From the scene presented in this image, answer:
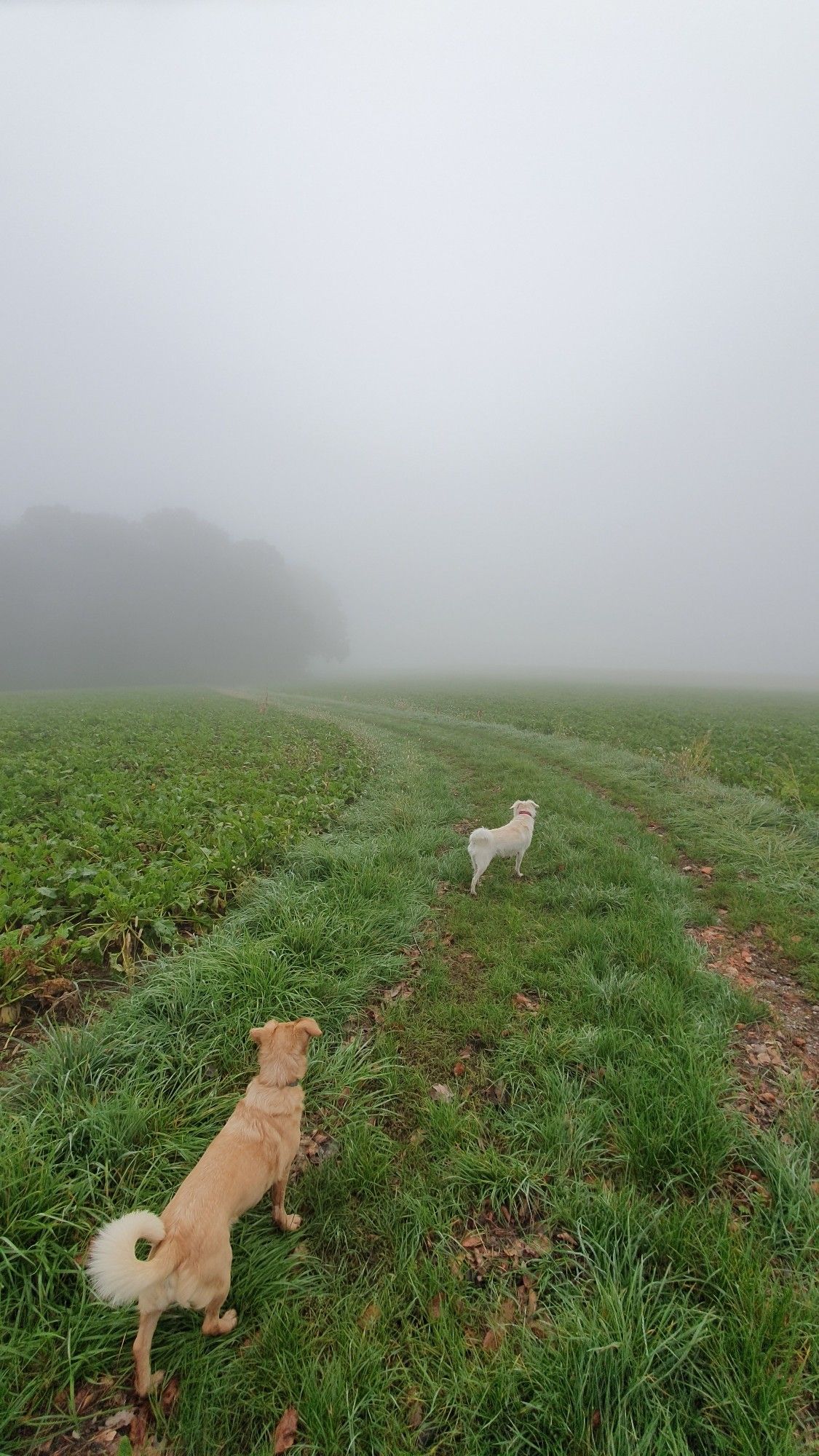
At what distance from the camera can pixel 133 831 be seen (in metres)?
6.62

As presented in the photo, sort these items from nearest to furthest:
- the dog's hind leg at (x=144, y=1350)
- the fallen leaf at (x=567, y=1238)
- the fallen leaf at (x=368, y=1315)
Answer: the dog's hind leg at (x=144, y=1350)
the fallen leaf at (x=368, y=1315)
the fallen leaf at (x=567, y=1238)

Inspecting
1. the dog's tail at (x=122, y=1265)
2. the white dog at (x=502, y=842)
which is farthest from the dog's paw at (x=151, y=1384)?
the white dog at (x=502, y=842)

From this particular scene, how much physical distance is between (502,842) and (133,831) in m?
5.14

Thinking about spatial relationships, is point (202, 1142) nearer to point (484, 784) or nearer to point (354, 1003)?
point (354, 1003)

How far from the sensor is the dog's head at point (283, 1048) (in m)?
2.73

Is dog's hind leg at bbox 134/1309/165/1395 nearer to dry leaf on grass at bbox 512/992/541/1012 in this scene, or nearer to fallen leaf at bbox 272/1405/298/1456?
fallen leaf at bbox 272/1405/298/1456

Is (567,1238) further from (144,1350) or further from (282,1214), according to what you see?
(144,1350)

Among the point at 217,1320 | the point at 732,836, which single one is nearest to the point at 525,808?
the point at 732,836

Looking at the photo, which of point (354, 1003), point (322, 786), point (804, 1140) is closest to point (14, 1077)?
point (354, 1003)

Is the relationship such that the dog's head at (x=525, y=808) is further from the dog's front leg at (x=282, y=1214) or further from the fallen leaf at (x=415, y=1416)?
the fallen leaf at (x=415, y=1416)

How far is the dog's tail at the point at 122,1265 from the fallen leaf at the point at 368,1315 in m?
1.00

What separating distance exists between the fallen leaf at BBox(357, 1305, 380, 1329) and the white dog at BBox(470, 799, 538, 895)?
3.76 meters

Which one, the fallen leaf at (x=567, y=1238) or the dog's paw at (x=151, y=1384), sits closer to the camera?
the dog's paw at (x=151, y=1384)

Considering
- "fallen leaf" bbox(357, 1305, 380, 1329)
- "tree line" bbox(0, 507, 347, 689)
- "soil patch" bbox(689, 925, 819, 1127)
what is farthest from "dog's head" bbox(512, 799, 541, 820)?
"tree line" bbox(0, 507, 347, 689)
